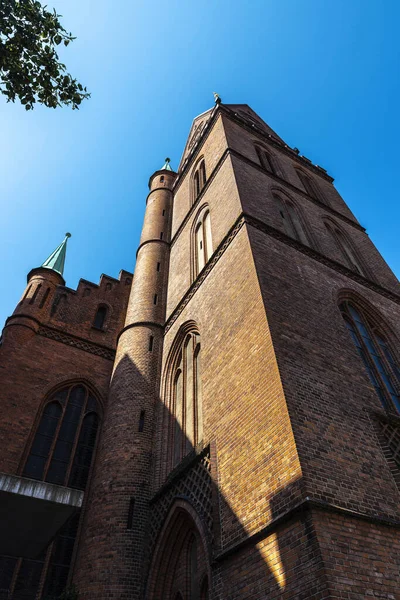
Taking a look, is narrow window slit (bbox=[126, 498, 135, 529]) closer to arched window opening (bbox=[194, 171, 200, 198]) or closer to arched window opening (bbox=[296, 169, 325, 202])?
arched window opening (bbox=[194, 171, 200, 198])

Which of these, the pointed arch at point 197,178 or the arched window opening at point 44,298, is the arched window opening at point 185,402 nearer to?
the arched window opening at point 44,298

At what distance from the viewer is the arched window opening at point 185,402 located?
9.17 m

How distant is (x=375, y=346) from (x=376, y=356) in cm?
35

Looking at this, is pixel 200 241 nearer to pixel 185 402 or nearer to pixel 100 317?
pixel 100 317

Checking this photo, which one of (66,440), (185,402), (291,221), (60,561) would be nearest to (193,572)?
(60,561)

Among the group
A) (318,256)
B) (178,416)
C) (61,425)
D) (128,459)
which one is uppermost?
(318,256)

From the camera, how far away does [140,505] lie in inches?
347

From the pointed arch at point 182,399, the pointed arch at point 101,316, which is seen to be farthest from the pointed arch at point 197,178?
the pointed arch at point 182,399

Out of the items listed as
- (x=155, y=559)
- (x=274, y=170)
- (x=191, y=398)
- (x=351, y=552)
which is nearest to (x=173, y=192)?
(x=274, y=170)

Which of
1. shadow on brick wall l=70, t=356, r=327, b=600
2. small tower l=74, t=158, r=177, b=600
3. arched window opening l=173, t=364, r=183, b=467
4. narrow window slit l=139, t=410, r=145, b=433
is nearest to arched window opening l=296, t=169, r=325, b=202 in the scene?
small tower l=74, t=158, r=177, b=600

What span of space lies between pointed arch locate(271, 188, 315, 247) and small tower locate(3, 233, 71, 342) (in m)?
7.48

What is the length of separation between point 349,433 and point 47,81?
6794 mm

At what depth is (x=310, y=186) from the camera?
57.7 ft

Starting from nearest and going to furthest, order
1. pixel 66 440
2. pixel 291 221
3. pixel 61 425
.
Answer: pixel 66 440 → pixel 61 425 → pixel 291 221
